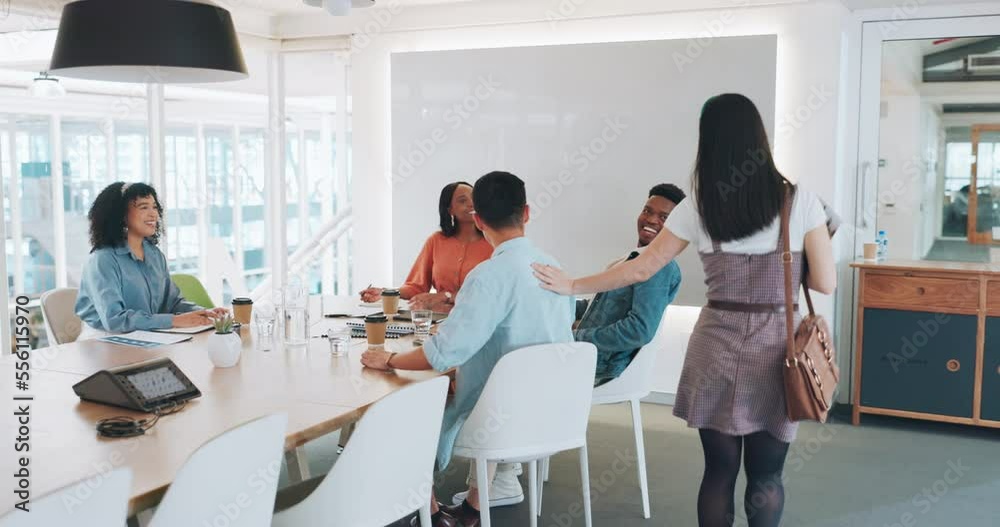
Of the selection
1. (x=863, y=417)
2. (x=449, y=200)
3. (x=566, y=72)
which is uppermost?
(x=566, y=72)

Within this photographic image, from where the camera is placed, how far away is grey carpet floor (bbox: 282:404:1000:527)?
11.5 ft

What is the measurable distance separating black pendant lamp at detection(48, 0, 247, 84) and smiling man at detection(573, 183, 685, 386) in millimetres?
1605

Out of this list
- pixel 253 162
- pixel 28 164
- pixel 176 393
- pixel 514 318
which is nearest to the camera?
pixel 176 393

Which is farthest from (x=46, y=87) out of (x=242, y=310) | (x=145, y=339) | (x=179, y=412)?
(x=179, y=412)

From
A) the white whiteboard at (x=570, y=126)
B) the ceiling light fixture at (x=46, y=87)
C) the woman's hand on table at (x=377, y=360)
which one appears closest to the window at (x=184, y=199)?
the ceiling light fixture at (x=46, y=87)

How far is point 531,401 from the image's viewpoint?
263 cm

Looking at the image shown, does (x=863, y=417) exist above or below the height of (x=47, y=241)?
below

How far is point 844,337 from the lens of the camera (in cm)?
513

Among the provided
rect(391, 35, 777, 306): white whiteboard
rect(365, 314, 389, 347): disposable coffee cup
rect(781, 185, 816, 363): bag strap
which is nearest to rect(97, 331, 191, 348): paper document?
rect(365, 314, 389, 347): disposable coffee cup

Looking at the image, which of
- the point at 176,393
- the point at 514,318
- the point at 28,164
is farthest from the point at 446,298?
the point at 28,164

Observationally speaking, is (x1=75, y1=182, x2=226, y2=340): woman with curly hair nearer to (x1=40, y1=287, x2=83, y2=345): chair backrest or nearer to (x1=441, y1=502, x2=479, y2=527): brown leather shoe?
(x1=40, y1=287, x2=83, y2=345): chair backrest

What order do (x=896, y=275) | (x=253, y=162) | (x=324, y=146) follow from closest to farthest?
(x=896, y=275), (x=253, y=162), (x=324, y=146)

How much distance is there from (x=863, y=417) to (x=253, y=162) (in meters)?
7.50

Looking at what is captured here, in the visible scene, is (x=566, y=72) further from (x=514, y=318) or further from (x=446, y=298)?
(x=514, y=318)
